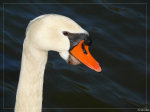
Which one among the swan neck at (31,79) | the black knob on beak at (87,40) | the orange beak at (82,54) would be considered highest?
the black knob on beak at (87,40)

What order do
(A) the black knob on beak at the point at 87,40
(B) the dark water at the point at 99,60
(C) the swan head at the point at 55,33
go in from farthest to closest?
1. (B) the dark water at the point at 99,60
2. (A) the black knob on beak at the point at 87,40
3. (C) the swan head at the point at 55,33

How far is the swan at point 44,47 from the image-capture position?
165 inches

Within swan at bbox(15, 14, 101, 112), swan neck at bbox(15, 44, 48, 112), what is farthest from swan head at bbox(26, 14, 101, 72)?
swan neck at bbox(15, 44, 48, 112)

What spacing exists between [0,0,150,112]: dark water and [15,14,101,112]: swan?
2738 millimetres

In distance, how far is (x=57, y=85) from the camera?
8234 millimetres

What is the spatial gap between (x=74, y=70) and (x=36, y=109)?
12.7 feet

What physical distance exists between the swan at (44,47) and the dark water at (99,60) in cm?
274

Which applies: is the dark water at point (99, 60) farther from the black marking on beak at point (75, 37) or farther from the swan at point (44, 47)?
the black marking on beak at point (75, 37)

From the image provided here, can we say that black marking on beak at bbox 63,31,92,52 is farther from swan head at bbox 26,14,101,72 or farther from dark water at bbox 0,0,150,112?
dark water at bbox 0,0,150,112

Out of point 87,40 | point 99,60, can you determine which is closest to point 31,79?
point 87,40

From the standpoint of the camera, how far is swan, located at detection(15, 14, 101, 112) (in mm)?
4180

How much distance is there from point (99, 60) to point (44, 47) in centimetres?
493

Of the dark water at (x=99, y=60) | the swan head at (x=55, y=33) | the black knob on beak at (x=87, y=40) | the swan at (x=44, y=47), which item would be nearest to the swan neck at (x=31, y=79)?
the swan at (x=44, y=47)

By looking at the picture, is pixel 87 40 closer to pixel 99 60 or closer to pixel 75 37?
pixel 75 37
